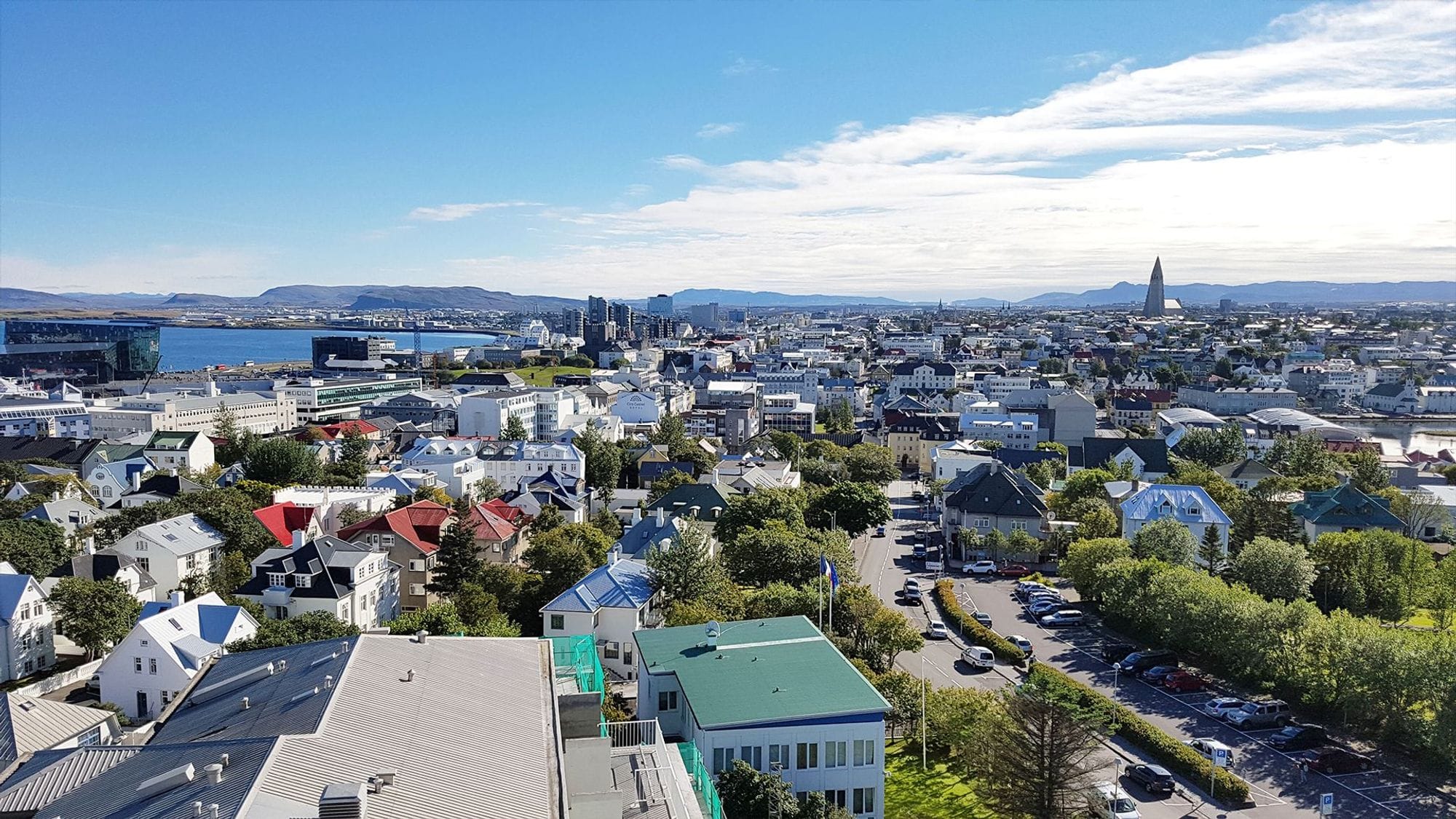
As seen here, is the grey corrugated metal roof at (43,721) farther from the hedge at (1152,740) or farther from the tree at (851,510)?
the tree at (851,510)

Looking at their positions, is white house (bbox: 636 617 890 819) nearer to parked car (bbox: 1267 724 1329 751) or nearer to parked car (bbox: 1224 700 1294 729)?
parked car (bbox: 1267 724 1329 751)

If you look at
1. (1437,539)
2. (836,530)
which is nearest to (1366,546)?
(1437,539)

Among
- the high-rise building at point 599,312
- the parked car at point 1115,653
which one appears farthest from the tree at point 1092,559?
the high-rise building at point 599,312

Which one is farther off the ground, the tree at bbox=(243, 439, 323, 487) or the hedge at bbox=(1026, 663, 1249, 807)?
the tree at bbox=(243, 439, 323, 487)

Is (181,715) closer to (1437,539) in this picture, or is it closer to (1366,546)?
(1366,546)

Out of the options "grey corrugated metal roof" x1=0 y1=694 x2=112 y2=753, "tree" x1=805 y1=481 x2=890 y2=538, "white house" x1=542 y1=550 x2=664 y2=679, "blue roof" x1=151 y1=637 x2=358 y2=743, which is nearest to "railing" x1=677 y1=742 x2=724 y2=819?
"blue roof" x1=151 y1=637 x2=358 y2=743
